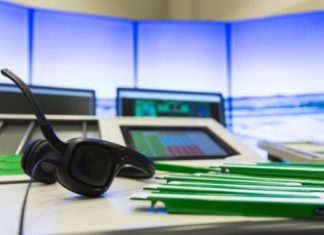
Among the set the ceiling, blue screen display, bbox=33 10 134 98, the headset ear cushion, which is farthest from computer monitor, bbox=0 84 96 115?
the ceiling

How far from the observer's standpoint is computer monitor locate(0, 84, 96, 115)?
109 cm

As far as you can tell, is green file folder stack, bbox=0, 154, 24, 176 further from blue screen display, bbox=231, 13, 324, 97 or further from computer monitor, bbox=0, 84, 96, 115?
blue screen display, bbox=231, 13, 324, 97

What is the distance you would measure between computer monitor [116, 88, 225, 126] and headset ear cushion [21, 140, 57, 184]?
0.65m

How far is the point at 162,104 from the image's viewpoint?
127 centimetres

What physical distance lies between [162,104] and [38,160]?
72 cm

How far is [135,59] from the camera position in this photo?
1671mm

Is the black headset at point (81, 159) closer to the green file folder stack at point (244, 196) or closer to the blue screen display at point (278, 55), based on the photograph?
the green file folder stack at point (244, 196)

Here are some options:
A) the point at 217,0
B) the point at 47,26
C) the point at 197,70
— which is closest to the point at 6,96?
the point at 47,26

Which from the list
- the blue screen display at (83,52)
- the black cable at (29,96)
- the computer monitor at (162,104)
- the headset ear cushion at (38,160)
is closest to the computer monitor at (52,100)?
the computer monitor at (162,104)

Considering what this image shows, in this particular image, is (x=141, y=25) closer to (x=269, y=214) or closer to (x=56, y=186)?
(x=56, y=186)

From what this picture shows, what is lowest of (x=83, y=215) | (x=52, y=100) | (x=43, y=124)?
(x=83, y=215)

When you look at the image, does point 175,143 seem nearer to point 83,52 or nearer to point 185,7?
point 83,52

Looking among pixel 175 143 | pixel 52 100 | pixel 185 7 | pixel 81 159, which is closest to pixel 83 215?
pixel 81 159

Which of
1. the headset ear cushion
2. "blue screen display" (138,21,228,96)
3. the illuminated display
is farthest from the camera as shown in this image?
"blue screen display" (138,21,228,96)
